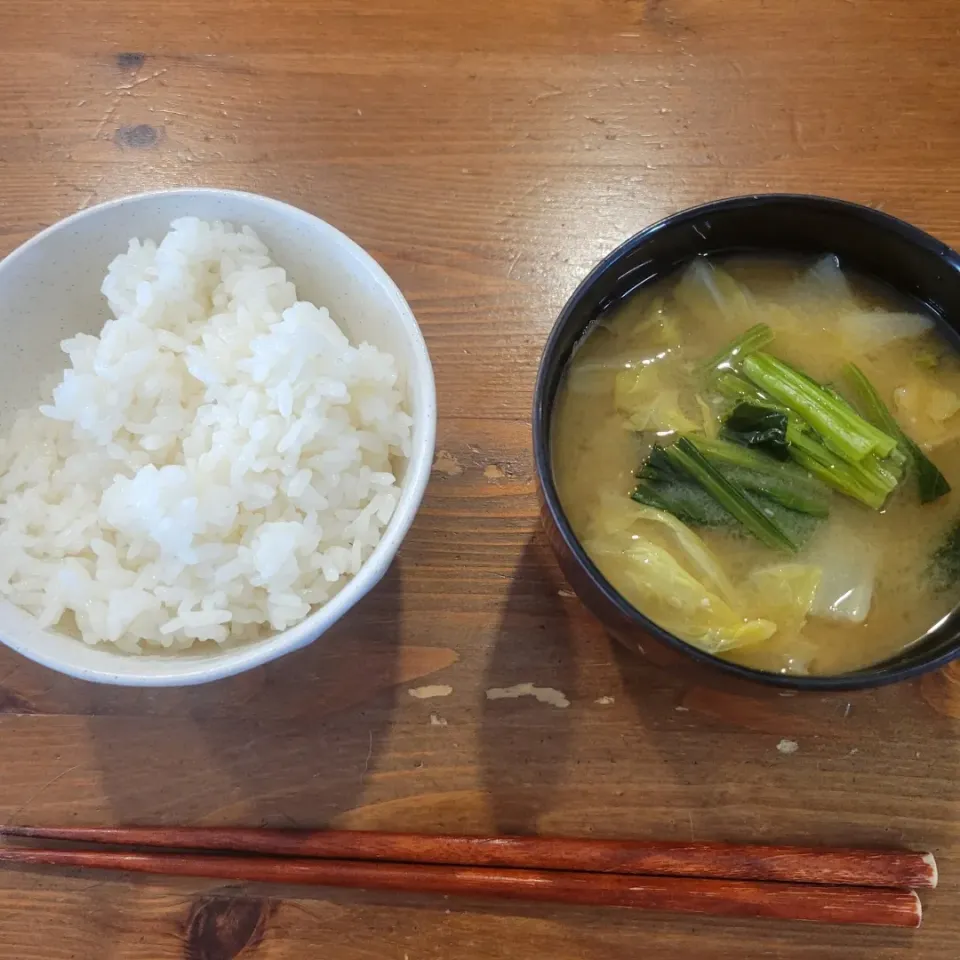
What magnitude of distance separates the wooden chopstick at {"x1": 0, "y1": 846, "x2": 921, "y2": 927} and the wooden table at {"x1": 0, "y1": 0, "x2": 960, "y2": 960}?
53 mm

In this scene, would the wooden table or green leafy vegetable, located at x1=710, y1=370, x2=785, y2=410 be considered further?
the wooden table

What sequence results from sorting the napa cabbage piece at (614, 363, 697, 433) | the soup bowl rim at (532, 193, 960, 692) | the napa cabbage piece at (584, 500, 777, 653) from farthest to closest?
the napa cabbage piece at (614, 363, 697, 433) < the napa cabbage piece at (584, 500, 777, 653) < the soup bowl rim at (532, 193, 960, 692)

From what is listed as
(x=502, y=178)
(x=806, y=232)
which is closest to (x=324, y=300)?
(x=502, y=178)

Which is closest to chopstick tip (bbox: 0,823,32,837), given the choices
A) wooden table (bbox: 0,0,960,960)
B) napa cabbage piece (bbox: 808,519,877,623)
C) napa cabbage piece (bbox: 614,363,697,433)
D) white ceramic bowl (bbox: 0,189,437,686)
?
wooden table (bbox: 0,0,960,960)

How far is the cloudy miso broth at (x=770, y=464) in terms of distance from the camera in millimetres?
1342

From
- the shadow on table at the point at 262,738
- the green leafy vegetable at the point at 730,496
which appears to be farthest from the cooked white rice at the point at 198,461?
the green leafy vegetable at the point at 730,496

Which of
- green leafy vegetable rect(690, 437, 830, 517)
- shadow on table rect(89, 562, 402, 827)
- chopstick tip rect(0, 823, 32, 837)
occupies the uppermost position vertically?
green leafy vegetable rect(690, 437, 830, 517)

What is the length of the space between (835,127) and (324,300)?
45.1 inches

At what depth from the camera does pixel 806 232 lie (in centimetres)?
145

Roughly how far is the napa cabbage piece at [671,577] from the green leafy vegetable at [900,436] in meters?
0.34

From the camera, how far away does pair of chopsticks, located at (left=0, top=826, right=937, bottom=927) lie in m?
1.46

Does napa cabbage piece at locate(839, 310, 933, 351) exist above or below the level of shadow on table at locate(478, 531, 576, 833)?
above

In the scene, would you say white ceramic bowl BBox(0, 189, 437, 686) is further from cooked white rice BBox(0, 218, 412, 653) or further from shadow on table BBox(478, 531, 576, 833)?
shadow on table BBox(478, 531, 576, 833)

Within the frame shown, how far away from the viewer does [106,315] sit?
1.65 m
